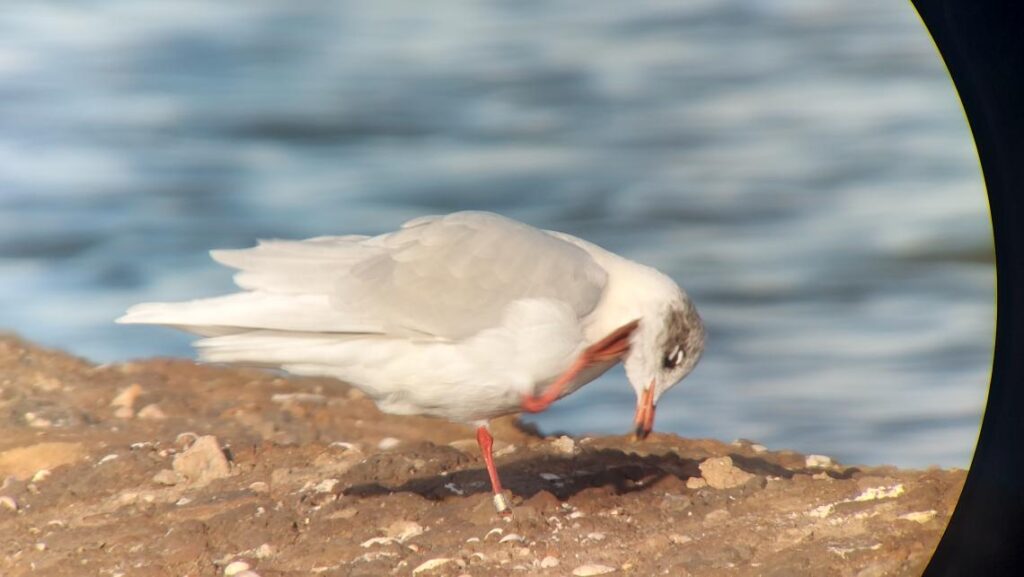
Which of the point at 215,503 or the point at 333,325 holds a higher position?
the point at 333,325

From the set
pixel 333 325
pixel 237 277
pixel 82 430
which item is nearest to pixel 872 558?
pixel 333 325

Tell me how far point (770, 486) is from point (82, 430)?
1.53 m

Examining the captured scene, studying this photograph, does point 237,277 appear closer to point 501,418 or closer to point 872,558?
point 501,418

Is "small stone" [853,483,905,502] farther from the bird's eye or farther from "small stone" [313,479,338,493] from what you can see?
"small stone" [313,479,338,493]

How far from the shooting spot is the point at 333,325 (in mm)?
3062

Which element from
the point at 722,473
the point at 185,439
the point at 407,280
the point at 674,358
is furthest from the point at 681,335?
the point at 185,439

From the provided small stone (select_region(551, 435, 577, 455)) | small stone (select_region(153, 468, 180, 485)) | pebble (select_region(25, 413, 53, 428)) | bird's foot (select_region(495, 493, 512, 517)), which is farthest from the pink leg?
pebble (select_region(25, 413, 53, 428))

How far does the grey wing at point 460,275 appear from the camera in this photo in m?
2.98

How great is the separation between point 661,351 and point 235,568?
1023 mm

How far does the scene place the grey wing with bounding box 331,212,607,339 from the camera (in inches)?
117

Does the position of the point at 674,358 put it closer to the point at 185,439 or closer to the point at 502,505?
the point at 502,505

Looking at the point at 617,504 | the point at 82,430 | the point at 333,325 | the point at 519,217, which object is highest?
the point at 519,217

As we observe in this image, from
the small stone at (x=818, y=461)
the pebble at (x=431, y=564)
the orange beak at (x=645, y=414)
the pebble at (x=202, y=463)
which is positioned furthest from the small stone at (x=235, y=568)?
the small stone at (x=818, y=461)

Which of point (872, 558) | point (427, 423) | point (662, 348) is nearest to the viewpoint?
point (872, 558)
